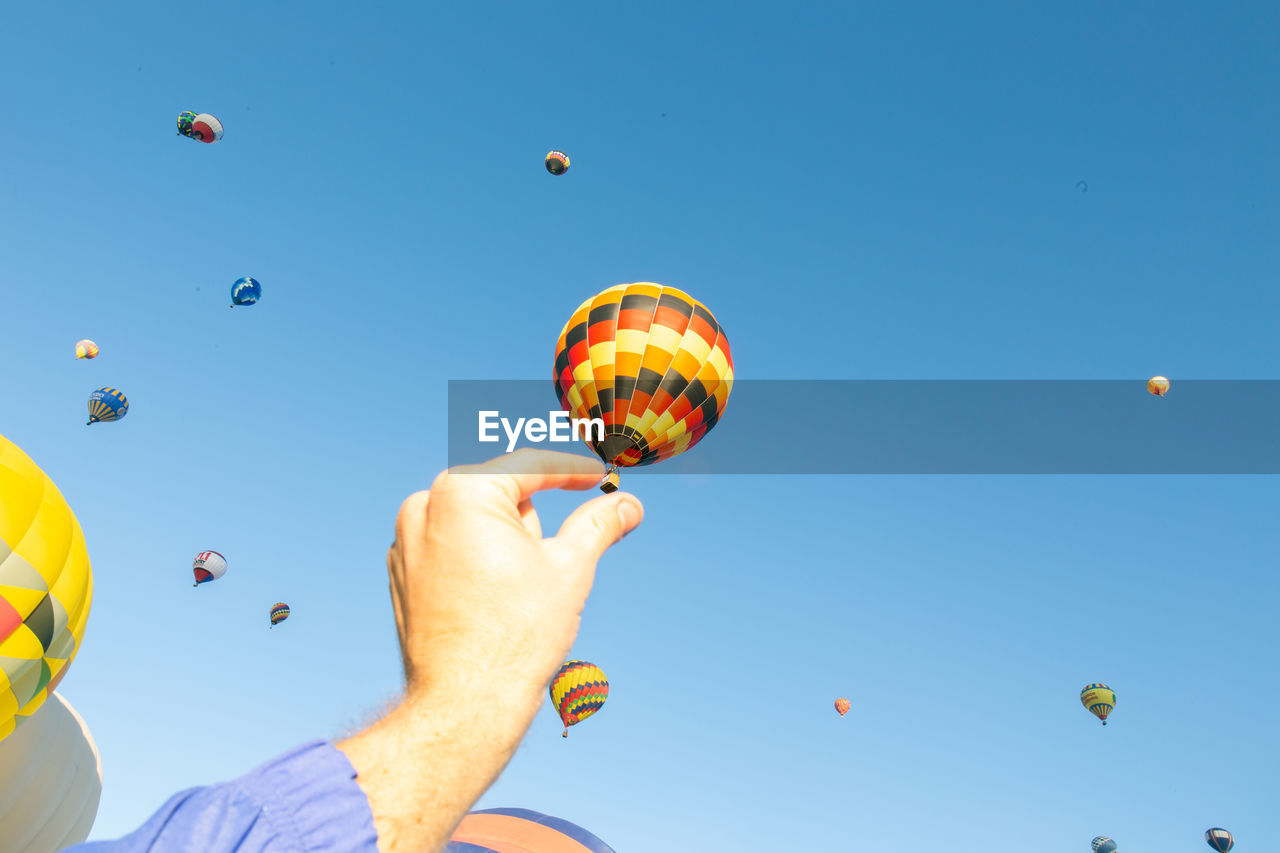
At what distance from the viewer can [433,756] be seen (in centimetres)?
162

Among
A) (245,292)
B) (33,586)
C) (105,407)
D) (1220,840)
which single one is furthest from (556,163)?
(1220,840)

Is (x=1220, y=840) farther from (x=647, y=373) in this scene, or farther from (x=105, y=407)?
(x=105, y=407)

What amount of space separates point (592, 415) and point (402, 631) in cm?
1243

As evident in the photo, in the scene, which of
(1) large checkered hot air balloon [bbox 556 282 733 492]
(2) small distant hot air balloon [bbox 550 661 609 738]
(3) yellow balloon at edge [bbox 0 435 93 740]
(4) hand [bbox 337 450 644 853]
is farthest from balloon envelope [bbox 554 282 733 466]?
(2) small distant hot air balloon [bbox 550 661 609 738]

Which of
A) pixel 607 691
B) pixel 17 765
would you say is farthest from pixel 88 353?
pixel 17 765

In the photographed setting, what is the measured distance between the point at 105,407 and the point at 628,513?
40763mm

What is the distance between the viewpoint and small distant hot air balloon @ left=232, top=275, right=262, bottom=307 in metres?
35.3

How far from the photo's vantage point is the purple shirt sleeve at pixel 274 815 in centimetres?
128

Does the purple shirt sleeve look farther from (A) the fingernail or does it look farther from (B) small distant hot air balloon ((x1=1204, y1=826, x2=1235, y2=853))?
(B) small distant hot air balloon ((x1=1204, y1=826, x2=1235, y2=853))

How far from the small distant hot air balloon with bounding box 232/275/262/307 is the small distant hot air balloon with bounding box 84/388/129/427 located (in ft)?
23.1

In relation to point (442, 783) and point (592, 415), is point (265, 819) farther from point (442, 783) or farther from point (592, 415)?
point (592, 415)

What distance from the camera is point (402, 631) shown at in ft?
6.84

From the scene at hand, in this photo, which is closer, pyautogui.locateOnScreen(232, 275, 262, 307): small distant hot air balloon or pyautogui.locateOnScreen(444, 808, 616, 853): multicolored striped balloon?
pyautogui.locateOnScreen(444, 808, 616, 853): multicolored striped balloon

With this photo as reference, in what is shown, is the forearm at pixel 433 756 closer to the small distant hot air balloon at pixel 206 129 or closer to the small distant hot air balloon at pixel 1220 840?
the small distant hot air balloon at pixel 206 129
